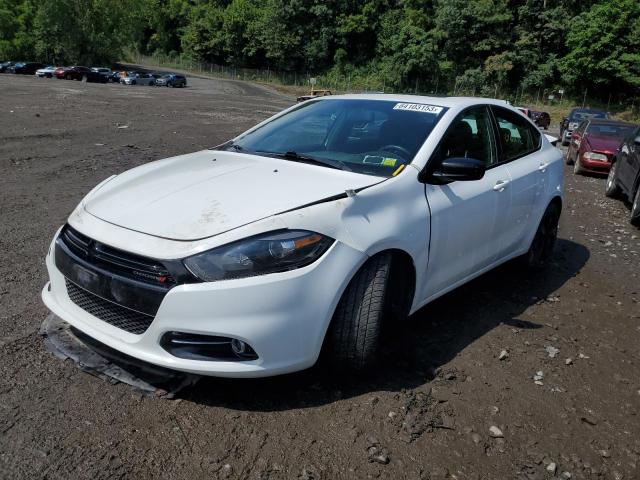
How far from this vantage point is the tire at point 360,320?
2908 millimetres

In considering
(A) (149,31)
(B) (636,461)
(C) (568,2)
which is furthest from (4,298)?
(A) (149,31)

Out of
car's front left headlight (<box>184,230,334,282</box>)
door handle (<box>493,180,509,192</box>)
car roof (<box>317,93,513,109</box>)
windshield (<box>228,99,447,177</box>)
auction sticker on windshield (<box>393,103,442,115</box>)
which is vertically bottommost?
car's front left headlight (<box>184,230,334,282</box>)

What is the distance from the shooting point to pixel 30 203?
21.3 ft

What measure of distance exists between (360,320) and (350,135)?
1524 millimetres

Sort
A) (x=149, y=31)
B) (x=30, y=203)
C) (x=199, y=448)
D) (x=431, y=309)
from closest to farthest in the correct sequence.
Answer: (x=199, y=448)
(x=431, y=309)
(x=30, y=203)
(x=149, y=31)

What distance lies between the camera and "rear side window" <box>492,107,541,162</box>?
14.8 feet

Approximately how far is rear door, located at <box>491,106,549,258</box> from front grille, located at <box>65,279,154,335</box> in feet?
8.98

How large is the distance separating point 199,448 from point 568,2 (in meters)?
61.9

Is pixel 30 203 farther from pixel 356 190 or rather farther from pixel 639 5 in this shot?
pixel 639 5

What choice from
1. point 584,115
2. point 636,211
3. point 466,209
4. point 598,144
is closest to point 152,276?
point 466,209

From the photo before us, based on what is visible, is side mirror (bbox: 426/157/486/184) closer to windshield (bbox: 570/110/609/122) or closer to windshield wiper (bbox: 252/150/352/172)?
windshield wiper (bbox: 252/150/352/172)

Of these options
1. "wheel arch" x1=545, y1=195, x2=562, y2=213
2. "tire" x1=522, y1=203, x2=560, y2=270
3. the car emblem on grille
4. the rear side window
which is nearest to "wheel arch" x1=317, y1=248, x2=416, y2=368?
the car emblem on grille

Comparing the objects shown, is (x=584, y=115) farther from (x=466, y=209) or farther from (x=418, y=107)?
(x=466, y=209)

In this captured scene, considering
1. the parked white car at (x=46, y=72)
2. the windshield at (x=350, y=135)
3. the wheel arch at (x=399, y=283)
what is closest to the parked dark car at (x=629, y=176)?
the windshield at (x=350, y=135)
